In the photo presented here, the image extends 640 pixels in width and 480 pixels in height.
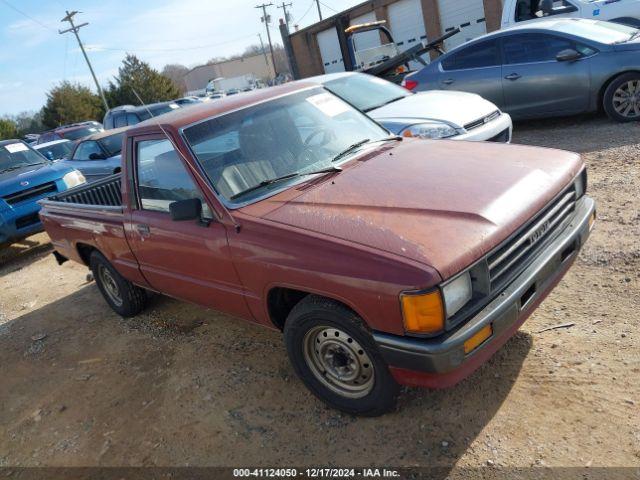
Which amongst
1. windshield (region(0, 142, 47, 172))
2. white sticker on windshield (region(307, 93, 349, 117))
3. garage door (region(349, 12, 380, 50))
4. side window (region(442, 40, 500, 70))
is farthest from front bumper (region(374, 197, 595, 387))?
garage door (region(349, 12, 380, 50))

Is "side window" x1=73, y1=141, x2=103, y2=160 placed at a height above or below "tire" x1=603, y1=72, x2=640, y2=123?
above

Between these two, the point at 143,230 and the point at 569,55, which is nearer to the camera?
the point at 143,230

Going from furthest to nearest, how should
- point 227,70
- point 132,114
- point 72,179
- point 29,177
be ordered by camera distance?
point 227,70 < point 132,114 < point 72,179 < point 29,177

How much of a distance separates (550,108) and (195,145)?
6283 mm

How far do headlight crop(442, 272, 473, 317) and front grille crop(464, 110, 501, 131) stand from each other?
13.6ft

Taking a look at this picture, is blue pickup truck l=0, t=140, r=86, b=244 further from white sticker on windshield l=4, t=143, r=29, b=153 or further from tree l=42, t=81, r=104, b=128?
tree l=42, t=81, r=104, b=128

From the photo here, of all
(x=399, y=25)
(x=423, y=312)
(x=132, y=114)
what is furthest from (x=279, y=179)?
(x=399, y=25)

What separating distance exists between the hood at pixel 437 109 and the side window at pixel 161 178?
138 inches

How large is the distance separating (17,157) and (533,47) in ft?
29.6

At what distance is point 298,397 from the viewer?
128 inches

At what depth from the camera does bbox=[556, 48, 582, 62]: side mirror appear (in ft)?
23.5

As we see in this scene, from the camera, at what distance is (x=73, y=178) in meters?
8.79

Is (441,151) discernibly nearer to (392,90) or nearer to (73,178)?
(392,90)

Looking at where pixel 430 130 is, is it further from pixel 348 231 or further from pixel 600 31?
pixel 348 231
